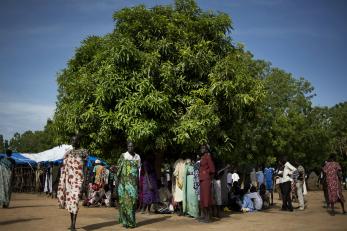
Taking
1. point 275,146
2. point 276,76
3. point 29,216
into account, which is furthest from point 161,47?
point 276,76

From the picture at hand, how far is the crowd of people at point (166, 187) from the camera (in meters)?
9.59

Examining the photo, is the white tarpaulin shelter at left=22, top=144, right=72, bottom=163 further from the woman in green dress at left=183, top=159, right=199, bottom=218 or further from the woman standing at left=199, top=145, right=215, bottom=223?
the woman standing at left=199, top=145, right=215, bottom=223

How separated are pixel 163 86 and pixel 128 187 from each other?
446cm

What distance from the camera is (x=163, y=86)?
1372cm

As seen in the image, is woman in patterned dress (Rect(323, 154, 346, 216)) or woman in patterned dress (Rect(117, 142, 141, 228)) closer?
woman in patterned dress (Rect(117, 142, 141, 228))

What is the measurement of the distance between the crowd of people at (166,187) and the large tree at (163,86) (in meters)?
1.15

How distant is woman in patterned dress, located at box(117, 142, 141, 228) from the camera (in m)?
10.2

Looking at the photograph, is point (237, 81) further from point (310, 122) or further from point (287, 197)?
point (310, 122)

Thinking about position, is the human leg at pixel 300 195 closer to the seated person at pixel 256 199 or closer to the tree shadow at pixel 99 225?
the seated person at pixel 256 199

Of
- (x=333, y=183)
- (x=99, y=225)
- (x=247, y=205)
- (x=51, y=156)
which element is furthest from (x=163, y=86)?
(x=51, y=156)

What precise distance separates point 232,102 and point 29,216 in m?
7.42

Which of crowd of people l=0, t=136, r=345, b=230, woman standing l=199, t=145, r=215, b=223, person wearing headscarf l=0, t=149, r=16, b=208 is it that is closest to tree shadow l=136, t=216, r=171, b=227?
crowd of people l=0, t=136, r=345, b=230

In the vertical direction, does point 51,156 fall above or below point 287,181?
above

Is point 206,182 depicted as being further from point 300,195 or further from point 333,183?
point 300,195
